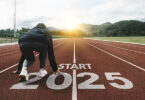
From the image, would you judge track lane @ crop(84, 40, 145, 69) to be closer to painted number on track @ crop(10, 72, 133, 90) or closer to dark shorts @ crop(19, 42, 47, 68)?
painted number on track @ crop(10, 72, 133, 90)

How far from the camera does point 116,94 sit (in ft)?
15.3

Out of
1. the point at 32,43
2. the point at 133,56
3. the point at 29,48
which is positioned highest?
the point at 32,43

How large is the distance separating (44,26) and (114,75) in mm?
3089

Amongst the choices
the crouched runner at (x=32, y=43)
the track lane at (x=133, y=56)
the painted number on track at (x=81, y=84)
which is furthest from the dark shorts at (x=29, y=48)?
the track lane at (x=133, y=56)

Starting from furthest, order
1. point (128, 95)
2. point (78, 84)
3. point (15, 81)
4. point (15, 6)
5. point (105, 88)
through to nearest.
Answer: point (15, 6)
point (15, 81)
point (78, 84)
point (105, 88)
point (128, 95)

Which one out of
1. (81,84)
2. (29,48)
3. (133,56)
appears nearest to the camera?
(81,84)

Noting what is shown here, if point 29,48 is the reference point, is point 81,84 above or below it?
below

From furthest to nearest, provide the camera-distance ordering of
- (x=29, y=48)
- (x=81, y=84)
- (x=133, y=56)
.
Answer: (x=133, y=56), (x=29, y=48), (x=81, y=84)

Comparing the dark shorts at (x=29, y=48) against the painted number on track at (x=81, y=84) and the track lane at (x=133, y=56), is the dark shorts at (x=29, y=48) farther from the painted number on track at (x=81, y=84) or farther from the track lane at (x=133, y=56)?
the track lane at (x=133, y=56)

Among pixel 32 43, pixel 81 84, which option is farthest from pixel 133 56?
pixel 32 43

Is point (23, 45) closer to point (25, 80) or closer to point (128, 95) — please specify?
point (25, 80)

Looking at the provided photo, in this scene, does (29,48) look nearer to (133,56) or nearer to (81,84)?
(81,84)

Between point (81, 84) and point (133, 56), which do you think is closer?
point (81, 84)

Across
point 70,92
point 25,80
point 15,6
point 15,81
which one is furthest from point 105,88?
point 15,6
